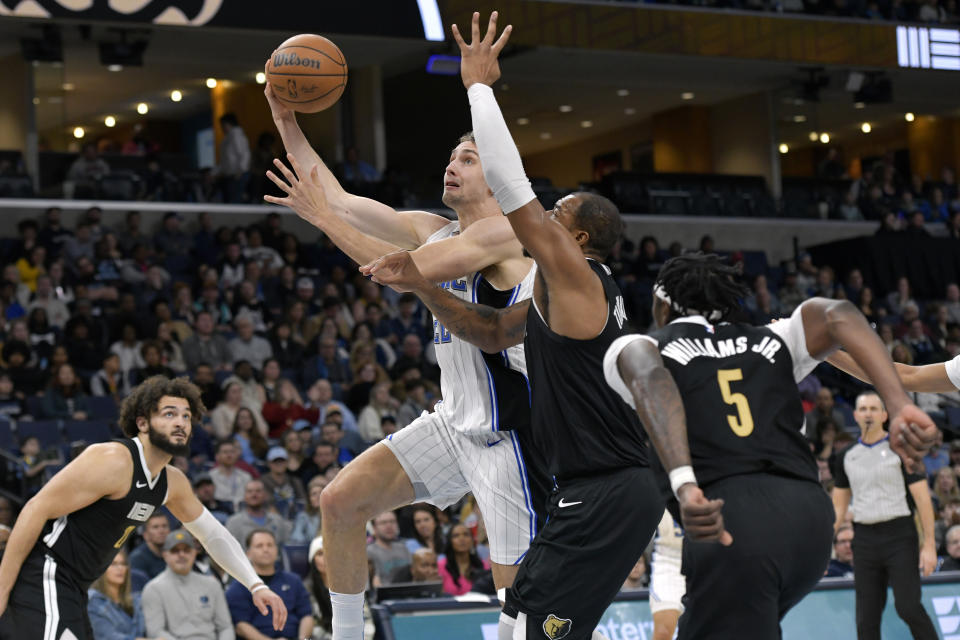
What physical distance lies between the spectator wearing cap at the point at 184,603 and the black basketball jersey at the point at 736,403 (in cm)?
602

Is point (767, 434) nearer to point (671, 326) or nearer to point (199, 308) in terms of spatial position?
point (671, 326)

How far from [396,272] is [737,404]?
4.44 feet

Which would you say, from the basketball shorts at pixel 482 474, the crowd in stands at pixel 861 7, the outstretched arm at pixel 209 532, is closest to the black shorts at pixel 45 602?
the outstretched arm at pixel 209 532

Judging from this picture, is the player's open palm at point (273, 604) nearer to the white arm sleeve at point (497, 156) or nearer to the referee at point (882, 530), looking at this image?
the white arm sleeve at point (497, 156)

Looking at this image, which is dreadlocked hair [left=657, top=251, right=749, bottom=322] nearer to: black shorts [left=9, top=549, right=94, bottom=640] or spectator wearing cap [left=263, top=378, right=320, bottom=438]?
black shorts [left=9, top=549, right=94, bottom=640]

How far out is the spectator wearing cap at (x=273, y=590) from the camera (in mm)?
9375

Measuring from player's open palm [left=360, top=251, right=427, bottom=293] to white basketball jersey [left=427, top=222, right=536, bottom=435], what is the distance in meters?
0.52

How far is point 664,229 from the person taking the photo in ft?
74.1

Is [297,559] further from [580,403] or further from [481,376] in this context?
[580,403]

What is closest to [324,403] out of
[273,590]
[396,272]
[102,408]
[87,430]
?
[102,408]

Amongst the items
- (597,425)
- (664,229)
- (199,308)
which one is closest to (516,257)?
(597,425)

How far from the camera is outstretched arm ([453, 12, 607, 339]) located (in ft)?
13.5

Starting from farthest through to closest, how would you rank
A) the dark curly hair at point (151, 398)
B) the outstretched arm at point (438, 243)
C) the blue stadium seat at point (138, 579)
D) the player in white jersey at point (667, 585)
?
the blue stadium seat at point (138, 579) < the player in white jersey at point (667, 585) < the dark curly hair at point (151, 398) < the outstretched arm at point (438, 243)

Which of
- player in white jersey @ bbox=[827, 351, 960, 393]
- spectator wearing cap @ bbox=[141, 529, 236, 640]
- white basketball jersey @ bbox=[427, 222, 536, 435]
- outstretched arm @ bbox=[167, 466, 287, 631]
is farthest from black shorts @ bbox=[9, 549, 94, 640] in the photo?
player in white jersey @ bbox=[827, 351, 960, 393]
